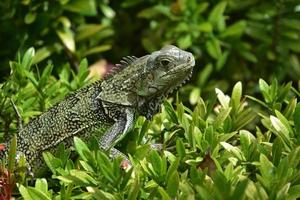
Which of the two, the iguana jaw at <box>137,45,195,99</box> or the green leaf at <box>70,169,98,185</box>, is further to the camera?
the iguana jaw at <box>137,45,195,99</box>

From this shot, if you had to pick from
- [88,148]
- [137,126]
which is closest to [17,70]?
[137,126]

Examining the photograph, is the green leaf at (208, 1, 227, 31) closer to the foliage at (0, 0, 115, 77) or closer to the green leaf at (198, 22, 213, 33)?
the green leaf at (198, 22, 213, 33)

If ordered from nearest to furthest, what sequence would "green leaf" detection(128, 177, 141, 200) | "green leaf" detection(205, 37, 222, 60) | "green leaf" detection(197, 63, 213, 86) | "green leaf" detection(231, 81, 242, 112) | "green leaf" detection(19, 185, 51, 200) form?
"green leaf" detection(128, 177, 141, 200) < "green leaf" detection(19, 185, 51, 200) < "green leaf" detection(231, 81, 242, 112) < "green leaf" detection(205, 37, 222, 60) < "green leaf" detection(197, 63, 213, 86)

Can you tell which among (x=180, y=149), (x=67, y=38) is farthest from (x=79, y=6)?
(x=180, y=149)

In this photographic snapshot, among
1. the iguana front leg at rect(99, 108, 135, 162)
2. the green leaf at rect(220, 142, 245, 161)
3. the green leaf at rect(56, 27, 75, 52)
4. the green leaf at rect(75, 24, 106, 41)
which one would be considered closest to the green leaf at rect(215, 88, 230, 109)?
the iguana front leg at rect(99, 108, 135, 162)

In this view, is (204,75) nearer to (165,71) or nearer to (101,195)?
(165,71)

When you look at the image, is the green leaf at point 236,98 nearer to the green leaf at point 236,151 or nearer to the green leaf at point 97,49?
the green leaf at point 236,151
